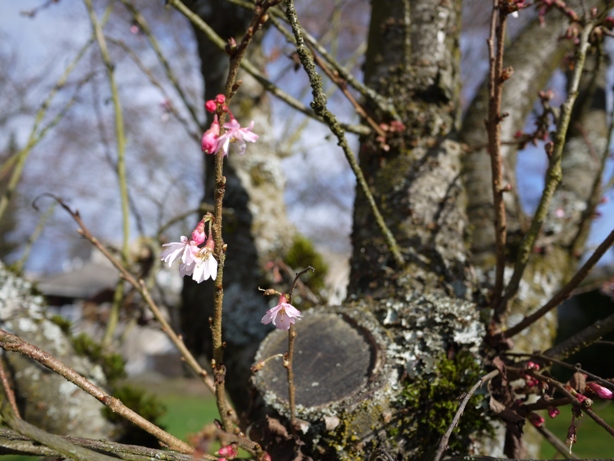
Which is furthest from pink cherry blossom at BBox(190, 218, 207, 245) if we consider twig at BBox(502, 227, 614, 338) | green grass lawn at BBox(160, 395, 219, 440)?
green grass lawn at BBox(160, 395, 219, 440)

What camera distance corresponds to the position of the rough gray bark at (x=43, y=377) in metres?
1.63

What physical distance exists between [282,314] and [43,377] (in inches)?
46.2

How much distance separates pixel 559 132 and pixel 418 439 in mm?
883

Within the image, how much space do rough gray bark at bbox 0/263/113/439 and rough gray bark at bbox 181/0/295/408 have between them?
0.52 meters

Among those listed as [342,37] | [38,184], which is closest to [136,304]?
[342,37]

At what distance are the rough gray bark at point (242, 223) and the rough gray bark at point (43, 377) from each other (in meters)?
0.52

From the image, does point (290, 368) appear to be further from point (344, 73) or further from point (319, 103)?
point (344, 73)

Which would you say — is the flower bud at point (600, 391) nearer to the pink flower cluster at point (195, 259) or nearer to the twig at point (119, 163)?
the pink flower cluster at point (195, 259)

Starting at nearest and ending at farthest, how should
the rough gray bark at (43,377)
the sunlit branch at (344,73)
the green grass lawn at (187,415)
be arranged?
the sunlit branch at (344,73) < the rough gray bark at (43,377) < the green grass lawn at (187,415)

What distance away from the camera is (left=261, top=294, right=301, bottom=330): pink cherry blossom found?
0.95 meters

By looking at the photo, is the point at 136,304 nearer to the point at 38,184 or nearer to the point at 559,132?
the point at 559,132

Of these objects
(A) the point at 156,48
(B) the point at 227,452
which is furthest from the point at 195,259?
(A) the point at 156,48

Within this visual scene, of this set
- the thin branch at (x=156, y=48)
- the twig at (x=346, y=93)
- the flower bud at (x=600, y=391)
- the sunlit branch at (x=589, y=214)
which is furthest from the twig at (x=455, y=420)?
the thin branch at (x=156, y=48)

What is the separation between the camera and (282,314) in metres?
0.97
